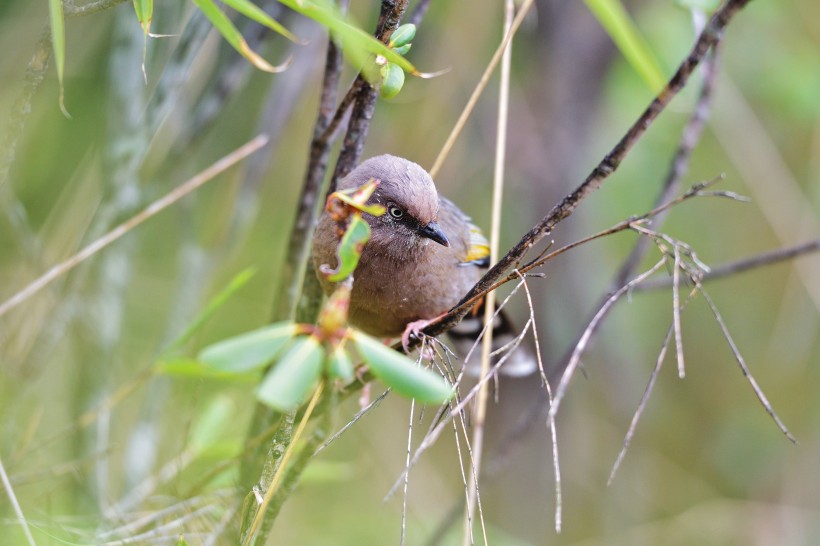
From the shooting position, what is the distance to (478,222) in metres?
6.18

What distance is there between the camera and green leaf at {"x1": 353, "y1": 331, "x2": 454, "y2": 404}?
4.46 ft

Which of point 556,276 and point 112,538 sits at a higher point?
point 556,276

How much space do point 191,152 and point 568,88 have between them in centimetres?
300

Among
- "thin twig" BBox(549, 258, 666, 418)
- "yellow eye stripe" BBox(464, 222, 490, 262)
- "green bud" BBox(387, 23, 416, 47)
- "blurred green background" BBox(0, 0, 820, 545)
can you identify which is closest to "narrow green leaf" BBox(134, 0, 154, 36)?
"green bud" BBox(387, 23, 416, 47)

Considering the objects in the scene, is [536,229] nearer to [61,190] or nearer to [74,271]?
[74,271]

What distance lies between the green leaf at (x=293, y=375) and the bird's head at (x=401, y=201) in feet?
5.30

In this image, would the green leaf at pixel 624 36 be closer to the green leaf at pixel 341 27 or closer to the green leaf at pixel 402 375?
the green leaf at pixel 341 27

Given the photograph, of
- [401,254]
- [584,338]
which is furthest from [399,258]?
[584,338]

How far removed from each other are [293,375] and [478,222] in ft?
16.3

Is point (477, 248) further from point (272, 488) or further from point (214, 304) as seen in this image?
point (272, 488)

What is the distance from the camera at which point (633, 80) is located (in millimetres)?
5730

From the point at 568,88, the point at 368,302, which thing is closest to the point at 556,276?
the point at 568,88

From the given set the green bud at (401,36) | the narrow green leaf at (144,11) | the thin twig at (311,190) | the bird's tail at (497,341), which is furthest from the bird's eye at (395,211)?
the narrow green leaf at (144,11)

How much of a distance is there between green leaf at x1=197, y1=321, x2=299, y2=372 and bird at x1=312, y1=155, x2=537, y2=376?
4.30 ft
